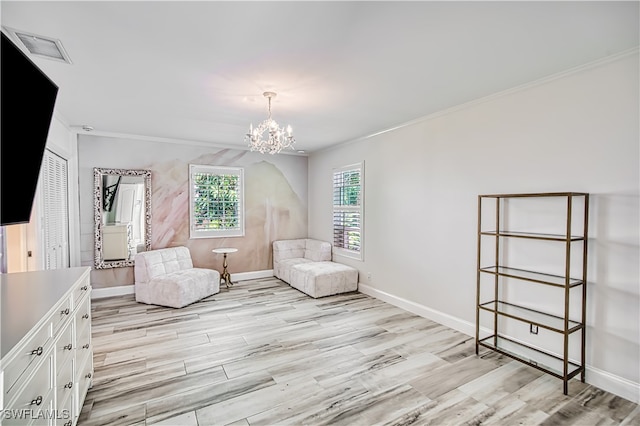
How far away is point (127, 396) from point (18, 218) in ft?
4.95

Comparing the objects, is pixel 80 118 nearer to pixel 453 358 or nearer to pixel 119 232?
pixel 119 232

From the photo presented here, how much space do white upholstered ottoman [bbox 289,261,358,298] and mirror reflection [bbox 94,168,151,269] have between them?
2545 mm

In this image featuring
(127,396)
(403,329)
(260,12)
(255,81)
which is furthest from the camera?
(403,329)

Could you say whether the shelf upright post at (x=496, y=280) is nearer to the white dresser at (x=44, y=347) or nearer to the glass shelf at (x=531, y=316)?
the glass shelf at (x=531, y=316)

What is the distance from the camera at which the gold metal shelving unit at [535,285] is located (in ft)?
8.27

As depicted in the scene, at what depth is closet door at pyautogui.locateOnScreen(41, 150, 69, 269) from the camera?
361cm

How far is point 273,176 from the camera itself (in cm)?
636

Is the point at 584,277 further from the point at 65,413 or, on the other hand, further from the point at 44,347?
the point at 65,413

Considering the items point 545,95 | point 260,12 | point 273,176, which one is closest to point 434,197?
point 545,95

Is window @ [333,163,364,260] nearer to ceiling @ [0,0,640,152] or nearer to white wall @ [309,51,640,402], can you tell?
white wall @ [309,51,640,402]

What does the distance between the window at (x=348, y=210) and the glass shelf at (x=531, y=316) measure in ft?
7.88

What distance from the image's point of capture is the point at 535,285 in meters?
2.93

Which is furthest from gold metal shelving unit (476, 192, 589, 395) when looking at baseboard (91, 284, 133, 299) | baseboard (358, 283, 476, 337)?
baseboard (91, 284, 133, 299)

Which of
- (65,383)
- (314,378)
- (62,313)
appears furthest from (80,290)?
(314,378)
